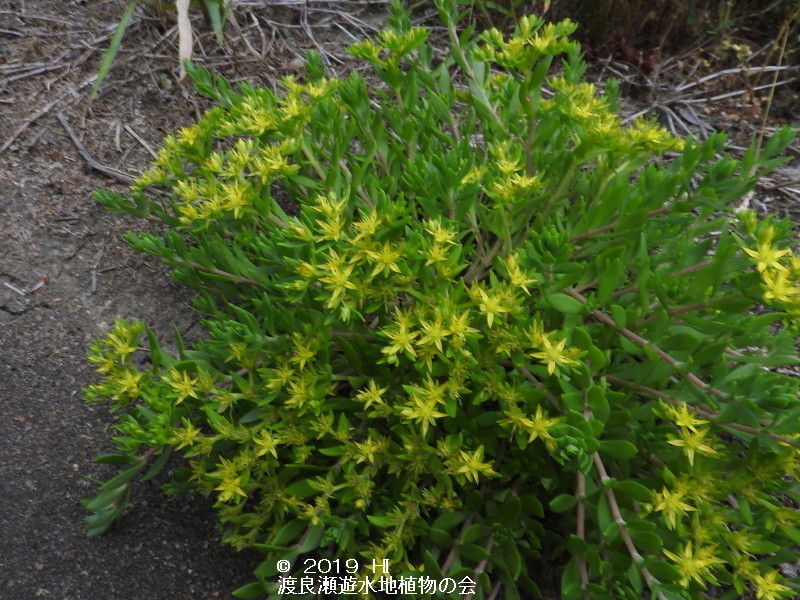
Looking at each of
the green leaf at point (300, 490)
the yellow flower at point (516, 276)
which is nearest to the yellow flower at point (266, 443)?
the green leaf at point (300, 490)

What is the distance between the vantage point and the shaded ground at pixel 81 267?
1780mm

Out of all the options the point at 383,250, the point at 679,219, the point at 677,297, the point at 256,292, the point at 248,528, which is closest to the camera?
the point at 383,250

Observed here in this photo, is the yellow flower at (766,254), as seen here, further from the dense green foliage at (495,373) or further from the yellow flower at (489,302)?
the yellow flower at (489,302)

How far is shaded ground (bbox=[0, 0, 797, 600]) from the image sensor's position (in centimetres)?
178

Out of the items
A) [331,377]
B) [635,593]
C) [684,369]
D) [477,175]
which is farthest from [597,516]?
[477,175]

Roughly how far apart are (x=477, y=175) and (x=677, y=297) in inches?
22.0

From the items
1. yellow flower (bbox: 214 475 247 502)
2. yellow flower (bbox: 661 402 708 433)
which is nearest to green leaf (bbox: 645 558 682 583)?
yellow flower (bbox: 661 402 708 433)

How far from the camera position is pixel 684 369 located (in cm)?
149

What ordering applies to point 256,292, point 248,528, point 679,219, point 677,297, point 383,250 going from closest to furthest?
1. point 383,250
2. point 677,297
3. point 679,219
4. point 248,528
5. point 256,292

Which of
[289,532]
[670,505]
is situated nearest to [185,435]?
[289,532]

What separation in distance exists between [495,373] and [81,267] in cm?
158

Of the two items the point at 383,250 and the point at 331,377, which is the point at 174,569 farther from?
the point at 383,250

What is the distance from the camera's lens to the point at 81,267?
2336 millimetres

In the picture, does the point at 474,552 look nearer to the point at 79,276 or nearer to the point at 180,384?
the point at 180,384
